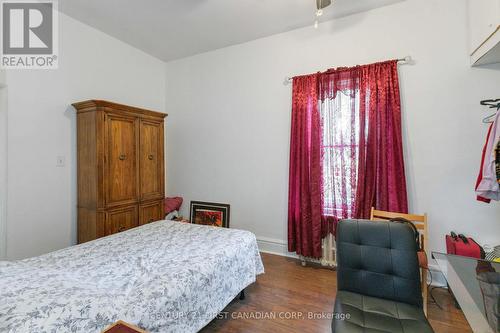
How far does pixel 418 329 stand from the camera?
125cm

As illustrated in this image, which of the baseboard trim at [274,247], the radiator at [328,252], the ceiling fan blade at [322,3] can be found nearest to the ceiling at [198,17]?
the ceiling fan blade at [322,3]

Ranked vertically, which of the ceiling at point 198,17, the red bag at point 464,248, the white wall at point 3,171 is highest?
the ceiling at point 198,17

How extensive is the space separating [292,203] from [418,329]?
1889 mm

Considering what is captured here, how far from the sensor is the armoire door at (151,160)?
3.22 meters

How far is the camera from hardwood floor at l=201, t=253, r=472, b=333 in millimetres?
1892

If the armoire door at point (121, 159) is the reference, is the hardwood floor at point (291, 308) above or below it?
below

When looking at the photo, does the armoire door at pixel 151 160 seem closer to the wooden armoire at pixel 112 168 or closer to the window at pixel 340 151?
the wooden armoire at pixel 112 168

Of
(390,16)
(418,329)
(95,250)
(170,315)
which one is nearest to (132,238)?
(95,250)

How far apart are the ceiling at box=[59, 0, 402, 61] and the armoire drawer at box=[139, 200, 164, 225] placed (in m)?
2.26

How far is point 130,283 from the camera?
1425mm

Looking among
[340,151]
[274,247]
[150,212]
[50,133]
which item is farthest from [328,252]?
[50,133]

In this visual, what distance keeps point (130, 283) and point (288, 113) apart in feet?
8.35

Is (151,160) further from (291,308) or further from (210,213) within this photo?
(291,308)

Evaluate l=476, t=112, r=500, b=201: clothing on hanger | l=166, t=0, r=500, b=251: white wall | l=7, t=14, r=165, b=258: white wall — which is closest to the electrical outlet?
l=7, t=14, r=165, b=258: white wall
